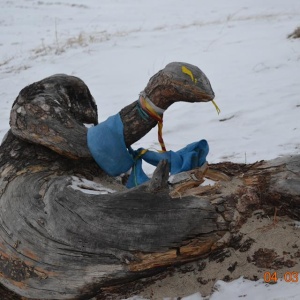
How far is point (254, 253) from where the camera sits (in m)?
2.26

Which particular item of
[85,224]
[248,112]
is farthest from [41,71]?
[85,224]

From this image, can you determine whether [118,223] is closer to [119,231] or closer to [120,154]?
[119,231]

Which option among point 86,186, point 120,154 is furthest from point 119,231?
point 120,154

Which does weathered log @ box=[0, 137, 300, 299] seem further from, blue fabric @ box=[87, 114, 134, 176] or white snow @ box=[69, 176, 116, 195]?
blue fabric @ box=[87, 114, 134, 176]

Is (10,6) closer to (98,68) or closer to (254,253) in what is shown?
(98,68)

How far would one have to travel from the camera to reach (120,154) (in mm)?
2756

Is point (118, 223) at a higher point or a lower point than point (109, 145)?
lower
